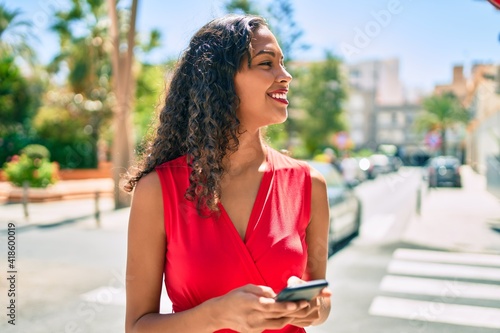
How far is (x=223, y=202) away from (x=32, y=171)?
17.3 metres

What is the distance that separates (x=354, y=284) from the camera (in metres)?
6.74

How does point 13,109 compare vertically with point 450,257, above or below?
above

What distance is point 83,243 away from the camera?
945 centimetres

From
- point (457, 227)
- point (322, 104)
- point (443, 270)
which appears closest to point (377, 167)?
point (322, 104)

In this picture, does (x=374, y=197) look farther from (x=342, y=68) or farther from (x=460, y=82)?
(x=460, y=82)

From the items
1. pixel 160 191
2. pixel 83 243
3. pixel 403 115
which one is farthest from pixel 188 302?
pixel 403 115

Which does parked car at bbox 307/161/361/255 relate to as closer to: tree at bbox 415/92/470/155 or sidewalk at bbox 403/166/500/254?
sidewalk at bbox 403/166/500/254

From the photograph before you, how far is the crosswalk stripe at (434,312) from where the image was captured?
5383 mm

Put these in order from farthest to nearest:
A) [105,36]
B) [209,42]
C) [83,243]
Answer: [105,36] < [83,243] < [209,42]

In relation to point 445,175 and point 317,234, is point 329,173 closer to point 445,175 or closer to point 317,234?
point 317,234

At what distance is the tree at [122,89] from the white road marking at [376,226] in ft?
20.5

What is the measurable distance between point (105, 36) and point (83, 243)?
16.9 metres

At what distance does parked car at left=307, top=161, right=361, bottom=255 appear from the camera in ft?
29.1

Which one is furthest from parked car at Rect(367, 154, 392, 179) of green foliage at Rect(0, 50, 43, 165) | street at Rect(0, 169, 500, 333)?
street at Rect(0, 169, 500, 333)
